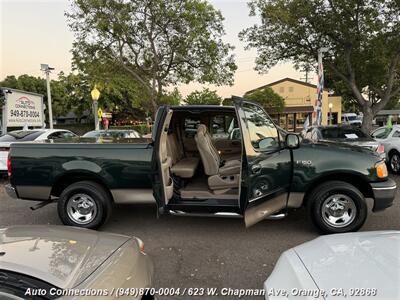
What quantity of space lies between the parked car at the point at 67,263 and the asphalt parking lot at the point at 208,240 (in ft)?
4.55

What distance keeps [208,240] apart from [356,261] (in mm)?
2889

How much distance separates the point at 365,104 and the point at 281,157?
13.0m

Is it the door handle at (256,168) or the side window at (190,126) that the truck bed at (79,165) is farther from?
the side window at (190,126)

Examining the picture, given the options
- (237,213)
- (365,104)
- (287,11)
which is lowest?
(237,213)

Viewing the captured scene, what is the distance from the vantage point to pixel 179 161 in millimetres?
6168

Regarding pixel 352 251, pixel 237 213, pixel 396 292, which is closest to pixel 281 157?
pixel 237 213

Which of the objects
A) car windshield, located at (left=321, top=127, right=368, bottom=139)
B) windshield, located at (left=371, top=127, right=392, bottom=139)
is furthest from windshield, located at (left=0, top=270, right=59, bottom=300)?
windshield, located at (left=371, top=127, right=392, bottom=139)

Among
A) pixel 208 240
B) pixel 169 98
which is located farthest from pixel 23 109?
pixel 208 240

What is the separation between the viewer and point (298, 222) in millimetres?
5391

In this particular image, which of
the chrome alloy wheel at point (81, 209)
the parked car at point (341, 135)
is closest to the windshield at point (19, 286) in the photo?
the chrome alloy wheel at point (81, 209)

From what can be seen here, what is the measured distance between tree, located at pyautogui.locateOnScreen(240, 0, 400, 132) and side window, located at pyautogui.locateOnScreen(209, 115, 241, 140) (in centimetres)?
890

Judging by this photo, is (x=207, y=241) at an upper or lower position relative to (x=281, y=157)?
lower

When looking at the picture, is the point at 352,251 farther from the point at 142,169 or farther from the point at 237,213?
the point at 142,169

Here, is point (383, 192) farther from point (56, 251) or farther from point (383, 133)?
point (383, 133)
